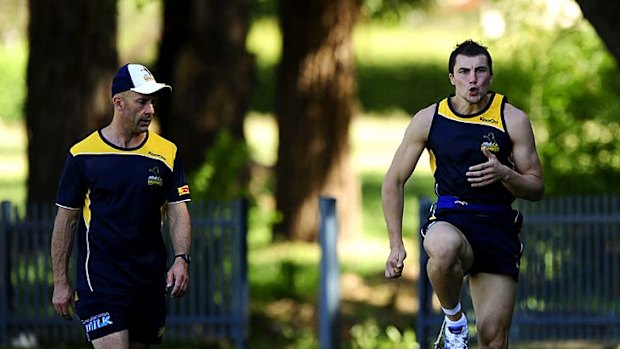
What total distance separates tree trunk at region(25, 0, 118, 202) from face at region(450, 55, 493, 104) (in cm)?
811

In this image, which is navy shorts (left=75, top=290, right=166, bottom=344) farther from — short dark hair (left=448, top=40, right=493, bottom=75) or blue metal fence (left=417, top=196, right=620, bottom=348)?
blue metal fence (left=417, top=196, right=620, bottom=348)

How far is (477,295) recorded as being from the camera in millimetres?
8281

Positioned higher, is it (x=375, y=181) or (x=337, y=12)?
(x=337, y=12)

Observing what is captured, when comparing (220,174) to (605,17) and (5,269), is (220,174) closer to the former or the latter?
(5,269)

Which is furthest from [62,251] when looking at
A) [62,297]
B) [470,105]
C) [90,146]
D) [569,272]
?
[569,272]

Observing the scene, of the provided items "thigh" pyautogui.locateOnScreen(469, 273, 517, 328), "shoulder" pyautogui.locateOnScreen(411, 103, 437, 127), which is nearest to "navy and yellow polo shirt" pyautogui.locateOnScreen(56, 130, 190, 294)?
"shoulder" pyautogui.locateOnScreen(411, 103, 437, 127)

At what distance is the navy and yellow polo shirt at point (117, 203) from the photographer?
7.82 meters

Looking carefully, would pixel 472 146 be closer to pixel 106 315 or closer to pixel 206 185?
pixel 106 315

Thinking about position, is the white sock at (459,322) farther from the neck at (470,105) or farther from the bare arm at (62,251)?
the bare arm at (62,251)

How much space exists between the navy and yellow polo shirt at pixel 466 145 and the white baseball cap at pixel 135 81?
1.58 metres

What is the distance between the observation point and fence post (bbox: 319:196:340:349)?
512 inches

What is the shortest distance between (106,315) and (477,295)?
2.14 meters

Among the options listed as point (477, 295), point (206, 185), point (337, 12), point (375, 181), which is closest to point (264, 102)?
point (375, 181)

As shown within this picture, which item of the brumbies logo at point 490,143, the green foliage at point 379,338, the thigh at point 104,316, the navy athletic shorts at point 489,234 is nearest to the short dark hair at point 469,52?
the brumbies logo at point 490,143
